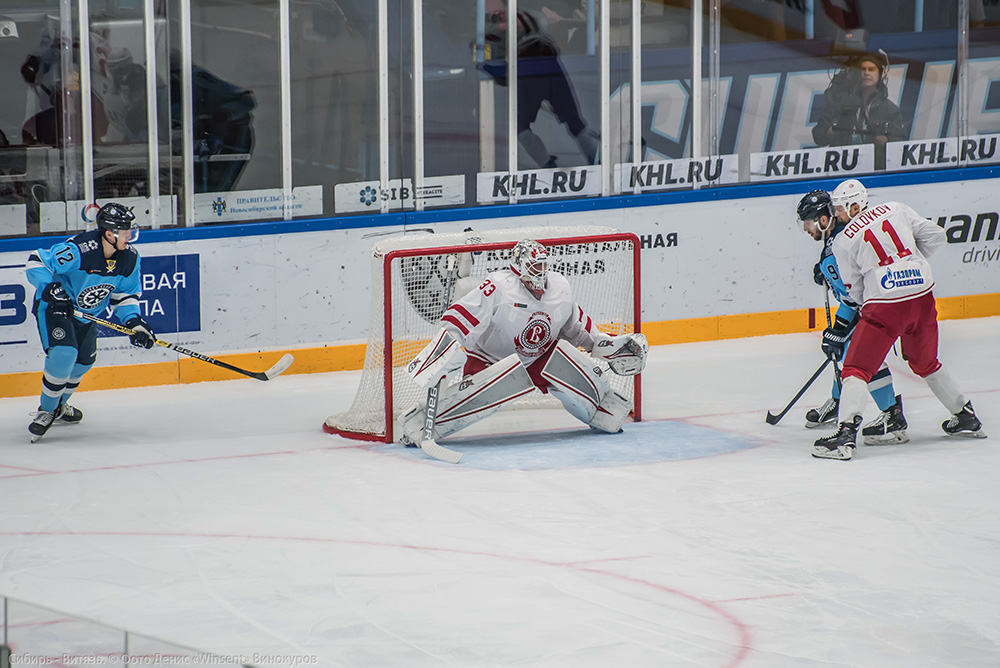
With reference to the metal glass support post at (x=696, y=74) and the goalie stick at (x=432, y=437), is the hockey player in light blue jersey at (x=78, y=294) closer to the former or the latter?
the goalie stick at (x=432, y=437)

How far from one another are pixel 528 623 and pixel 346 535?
1072 mm

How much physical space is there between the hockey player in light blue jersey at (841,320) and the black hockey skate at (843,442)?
30cm

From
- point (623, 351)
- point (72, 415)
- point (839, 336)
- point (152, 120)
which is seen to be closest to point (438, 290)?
point (623, 351)

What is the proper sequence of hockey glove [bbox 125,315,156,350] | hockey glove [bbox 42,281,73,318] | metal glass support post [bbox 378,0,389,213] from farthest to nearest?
metal glass support post [bbox 378,0,389,213] < hockey glove [bbox 125,315,156,350] < hockey glove [bbox 42,281,73,318]

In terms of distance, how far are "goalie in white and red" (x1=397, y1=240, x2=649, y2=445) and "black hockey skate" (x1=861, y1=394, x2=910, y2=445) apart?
3.35 ft

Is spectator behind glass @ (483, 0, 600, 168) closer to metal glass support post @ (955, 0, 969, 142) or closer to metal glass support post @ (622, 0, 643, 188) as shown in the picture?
metal glass support post @ (622, 0, 643, 188)

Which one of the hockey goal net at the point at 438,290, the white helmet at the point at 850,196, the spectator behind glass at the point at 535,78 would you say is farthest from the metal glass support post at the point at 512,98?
the white helmet at the point at 850,196

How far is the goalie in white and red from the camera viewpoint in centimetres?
559

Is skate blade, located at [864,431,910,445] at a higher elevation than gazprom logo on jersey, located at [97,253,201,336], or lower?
lower

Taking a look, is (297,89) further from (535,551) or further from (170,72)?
(535,551)

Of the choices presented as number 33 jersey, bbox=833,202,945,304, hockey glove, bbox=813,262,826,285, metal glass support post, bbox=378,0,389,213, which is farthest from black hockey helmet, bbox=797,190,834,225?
metal glass support post, bbox=378,0,389,213

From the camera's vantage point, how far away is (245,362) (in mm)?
7445

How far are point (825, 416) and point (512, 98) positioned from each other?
3.11 m

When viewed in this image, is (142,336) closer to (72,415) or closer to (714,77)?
(72,415)
